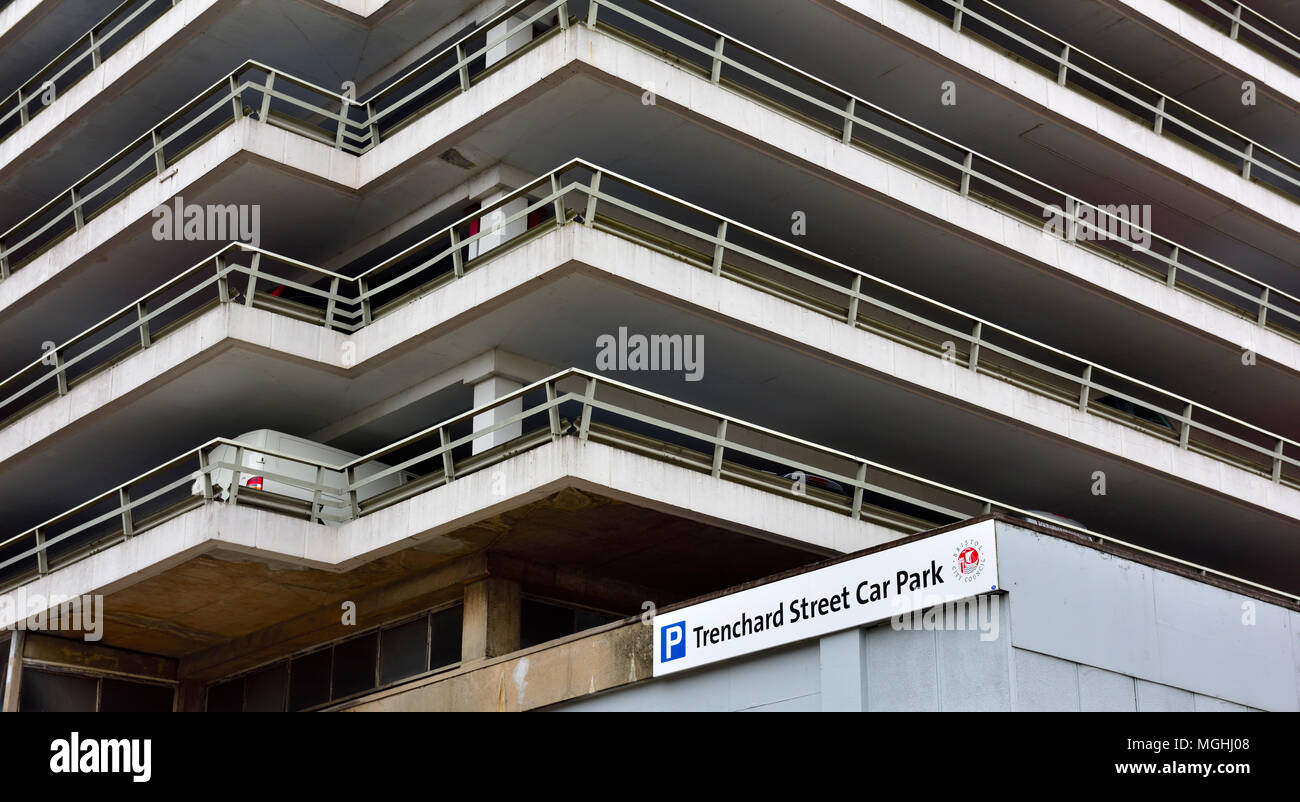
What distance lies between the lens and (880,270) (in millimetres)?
27828

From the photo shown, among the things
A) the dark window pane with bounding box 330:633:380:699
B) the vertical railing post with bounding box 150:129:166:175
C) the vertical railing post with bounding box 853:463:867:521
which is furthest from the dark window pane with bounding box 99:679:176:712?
the vertical railing post with bounding box 853:463:867:521

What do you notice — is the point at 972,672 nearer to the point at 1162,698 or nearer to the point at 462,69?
the point at 1162,698

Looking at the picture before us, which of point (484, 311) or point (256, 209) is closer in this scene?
point (484, 311)

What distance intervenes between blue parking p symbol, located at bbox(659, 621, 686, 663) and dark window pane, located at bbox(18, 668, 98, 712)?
11.0 m

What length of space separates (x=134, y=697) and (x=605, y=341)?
391 inches

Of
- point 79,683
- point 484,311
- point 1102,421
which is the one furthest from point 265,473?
point 1102,421

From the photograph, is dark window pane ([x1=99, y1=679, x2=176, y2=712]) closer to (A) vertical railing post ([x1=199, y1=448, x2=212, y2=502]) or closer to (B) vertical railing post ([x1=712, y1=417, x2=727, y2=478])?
(A) vertical railing post ([x1=199, y1=448, x2=212, y2=502])

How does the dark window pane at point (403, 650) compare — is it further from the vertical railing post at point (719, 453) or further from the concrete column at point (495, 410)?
the vertical railing post at point (719, 453)

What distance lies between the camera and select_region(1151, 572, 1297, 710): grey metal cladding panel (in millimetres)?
17438

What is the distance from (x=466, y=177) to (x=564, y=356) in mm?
3478

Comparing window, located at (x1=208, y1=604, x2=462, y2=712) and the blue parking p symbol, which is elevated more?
window, located at (x1=208, y1=604, x2=462, y2=712)

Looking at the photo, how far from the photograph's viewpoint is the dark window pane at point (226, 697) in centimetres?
2655
